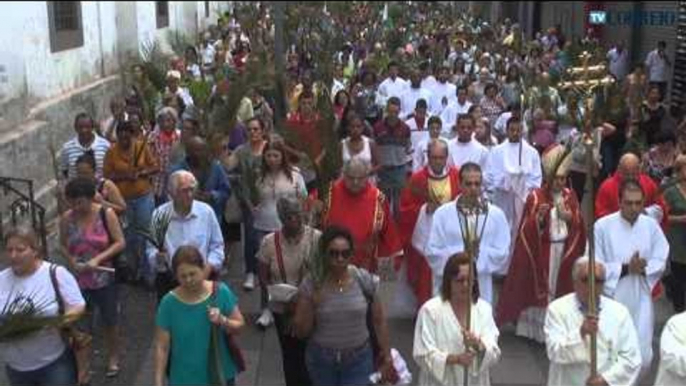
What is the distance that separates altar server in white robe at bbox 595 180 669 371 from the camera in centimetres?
635

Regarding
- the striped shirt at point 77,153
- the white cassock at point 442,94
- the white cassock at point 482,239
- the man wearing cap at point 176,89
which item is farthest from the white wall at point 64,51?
the white cassock at point 482,239

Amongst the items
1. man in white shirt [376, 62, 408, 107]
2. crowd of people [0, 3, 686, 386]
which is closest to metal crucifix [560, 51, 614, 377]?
crowd of people [0, 3, 686, 386]

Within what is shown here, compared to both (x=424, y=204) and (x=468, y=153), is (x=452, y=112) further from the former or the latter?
(x=424, y=204)

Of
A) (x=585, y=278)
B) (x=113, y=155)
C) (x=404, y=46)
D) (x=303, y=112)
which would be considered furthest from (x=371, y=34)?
(x=585, y=278)

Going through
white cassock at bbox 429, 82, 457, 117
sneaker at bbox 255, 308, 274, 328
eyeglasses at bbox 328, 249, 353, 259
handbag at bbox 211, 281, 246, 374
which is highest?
eyeglasses at bbox 328, 249, 353, 259

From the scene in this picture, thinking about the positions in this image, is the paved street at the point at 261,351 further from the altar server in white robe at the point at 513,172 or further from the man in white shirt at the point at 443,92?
the man in white shirt at the point at 443,92

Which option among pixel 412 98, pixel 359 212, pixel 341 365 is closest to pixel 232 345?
pixel 341 365

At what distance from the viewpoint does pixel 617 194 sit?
7.27 meters

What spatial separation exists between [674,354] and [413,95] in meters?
8.26

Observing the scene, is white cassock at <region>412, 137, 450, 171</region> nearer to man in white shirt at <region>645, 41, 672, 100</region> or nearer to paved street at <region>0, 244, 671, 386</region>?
paved street at <region>0, 244, 671, 386</region>

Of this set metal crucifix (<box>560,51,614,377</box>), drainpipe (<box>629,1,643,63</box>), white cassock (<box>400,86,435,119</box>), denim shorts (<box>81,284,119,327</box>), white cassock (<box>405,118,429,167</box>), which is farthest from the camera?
drainpipe (<box>629,1,643,63</box>)

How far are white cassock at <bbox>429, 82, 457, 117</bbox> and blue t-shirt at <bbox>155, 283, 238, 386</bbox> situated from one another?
26.4 feet

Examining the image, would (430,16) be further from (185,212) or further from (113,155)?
(185,212)

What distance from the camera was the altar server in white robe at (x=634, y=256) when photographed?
20.8 ft
